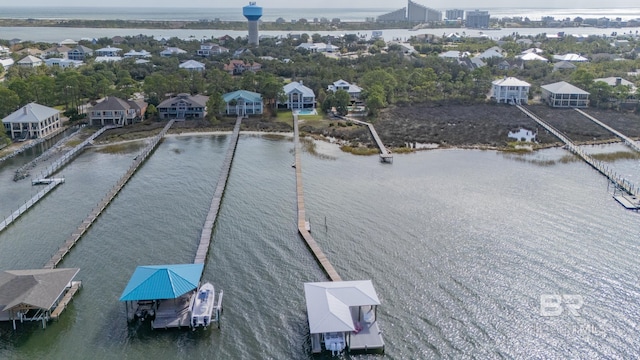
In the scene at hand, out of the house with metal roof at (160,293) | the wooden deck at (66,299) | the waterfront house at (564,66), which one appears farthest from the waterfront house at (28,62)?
the waterfront house at (564,66)

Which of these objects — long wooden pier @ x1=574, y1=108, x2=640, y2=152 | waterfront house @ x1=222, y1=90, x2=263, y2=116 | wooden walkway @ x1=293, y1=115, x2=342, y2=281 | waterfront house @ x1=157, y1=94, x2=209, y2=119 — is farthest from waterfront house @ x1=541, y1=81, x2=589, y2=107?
waterfront house @ x1=157, y1=94, x2=209, y2=119

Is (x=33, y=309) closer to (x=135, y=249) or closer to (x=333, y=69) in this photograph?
(x=135, y=249)

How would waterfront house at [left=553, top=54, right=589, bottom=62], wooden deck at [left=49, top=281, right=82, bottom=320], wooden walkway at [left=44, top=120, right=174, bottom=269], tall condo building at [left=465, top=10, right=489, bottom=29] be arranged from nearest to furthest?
wooden deck at [left=49, top=281, right=82, bottom=320]
wooden walkway at [left=44, top=120, right=174, bottom=269]
waterfront house at [left=553, top=54, right=589, bottom=62]
tall condo building at [left=465, top=10, right=489, bottom=29]

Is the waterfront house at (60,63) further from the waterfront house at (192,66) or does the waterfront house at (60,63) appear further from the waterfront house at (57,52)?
the waterfront house at (192,66)

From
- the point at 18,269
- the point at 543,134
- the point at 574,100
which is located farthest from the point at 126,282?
the point at 574,100

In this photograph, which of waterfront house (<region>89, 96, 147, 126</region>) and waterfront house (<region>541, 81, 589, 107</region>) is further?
waterfront house (<region>541, 81, 589, 107</region>)

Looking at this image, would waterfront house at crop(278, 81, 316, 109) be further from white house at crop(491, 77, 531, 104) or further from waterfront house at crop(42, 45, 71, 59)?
waterfront house at crop(42, 45, 71, 59)
